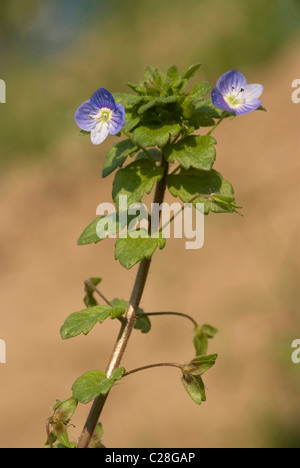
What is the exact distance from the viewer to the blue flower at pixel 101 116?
2.36ft

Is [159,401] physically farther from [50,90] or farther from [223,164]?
[50,90]

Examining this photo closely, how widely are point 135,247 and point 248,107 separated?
0.64ft

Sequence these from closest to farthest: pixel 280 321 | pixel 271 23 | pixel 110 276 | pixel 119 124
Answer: pixel 119 124
pixel 280 321
pixel 110 276
pixel 271 23

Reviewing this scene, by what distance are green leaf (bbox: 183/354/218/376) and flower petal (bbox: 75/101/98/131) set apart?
0.91ft

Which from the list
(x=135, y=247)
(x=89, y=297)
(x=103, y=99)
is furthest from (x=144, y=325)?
(x=103, y=99)

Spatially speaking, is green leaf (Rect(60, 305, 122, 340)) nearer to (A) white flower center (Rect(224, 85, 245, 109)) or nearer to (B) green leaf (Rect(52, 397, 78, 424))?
(B) green leaf (Rect(52, 397, 78, 424))

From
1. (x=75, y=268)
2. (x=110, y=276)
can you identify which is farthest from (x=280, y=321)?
(x=75, y=268)

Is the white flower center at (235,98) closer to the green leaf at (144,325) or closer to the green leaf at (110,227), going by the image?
the green leaf at (110,227)

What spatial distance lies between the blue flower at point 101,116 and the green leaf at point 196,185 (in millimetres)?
86

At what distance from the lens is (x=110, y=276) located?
3.34m

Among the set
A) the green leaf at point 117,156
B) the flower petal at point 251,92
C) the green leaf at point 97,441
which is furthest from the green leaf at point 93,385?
the flower petal at point 251,92

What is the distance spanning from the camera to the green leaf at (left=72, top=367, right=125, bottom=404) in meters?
0.69

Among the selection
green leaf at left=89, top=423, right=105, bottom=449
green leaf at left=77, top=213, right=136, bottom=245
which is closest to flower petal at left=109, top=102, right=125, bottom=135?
green leaf at left=77, top=213, right=136, bottom=245
